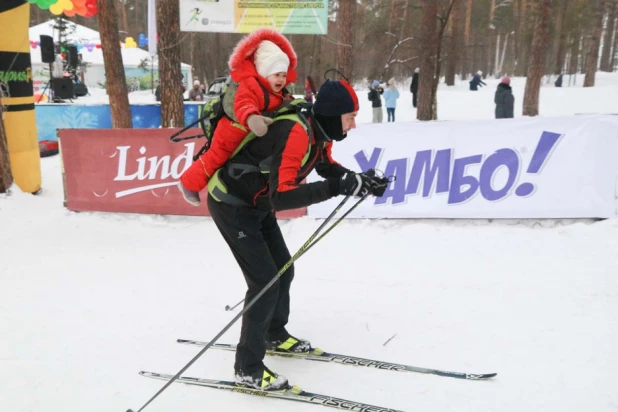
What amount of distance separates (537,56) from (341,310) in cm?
1485

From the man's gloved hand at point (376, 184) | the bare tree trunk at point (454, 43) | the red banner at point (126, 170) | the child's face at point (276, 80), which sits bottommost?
the red banner at point (126, 170)

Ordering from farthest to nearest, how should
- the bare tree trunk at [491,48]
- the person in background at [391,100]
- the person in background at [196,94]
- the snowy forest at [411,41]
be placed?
the bare tree trunk at [491,48], the person in background at [196,94], the person in background at [391,100], the snowy forest at [411,41]

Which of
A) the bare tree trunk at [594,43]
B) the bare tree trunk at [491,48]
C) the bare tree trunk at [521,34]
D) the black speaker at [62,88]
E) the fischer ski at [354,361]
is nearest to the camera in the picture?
the fischer ski at [354,361]

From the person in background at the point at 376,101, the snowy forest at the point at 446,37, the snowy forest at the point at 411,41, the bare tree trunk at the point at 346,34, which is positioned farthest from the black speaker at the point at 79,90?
the bare tree trunk at the point at 346,34

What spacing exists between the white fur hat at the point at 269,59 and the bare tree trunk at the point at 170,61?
6.95 metres

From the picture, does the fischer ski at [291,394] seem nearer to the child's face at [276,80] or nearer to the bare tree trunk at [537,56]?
the child's face at [276,80]

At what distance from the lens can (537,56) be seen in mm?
16172

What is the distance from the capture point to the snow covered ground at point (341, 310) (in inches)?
123

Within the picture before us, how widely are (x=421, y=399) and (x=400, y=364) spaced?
1.35ft

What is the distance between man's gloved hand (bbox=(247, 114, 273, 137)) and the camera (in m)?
2.79

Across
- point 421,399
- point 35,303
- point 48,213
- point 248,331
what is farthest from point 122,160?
point 421,399

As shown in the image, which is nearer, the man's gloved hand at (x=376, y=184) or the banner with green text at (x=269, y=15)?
the man's gloved hand at (x=376, y=184)

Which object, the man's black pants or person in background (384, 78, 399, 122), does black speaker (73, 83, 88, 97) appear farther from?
the man's black pants

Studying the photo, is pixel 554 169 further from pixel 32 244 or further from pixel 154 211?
pixel 32 244
